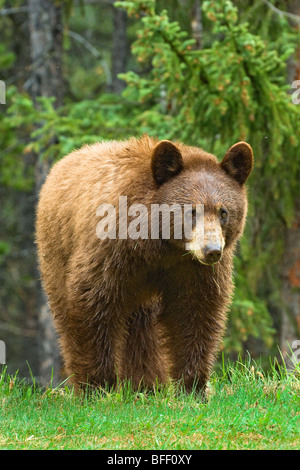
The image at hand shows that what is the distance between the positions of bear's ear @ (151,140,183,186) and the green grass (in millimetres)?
1494

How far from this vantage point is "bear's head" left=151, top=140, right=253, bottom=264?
15.2ft

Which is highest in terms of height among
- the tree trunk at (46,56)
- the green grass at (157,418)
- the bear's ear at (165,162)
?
the tree trunk at (46,56)

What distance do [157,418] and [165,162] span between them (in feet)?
5.57

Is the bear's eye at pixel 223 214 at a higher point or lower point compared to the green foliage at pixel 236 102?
lower

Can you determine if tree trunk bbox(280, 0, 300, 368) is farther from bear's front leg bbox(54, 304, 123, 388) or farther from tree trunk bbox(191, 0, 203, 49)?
bear's front leg bbox(54, 304, 123, 388)

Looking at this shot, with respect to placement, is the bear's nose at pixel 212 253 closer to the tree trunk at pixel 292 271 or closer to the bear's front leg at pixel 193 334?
the bear's front leg at pixel 193 334

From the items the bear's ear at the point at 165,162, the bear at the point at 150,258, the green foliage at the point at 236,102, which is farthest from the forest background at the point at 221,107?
the bear's ear at the point at 165,162

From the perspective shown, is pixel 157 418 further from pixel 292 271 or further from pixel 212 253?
pixel 292 271

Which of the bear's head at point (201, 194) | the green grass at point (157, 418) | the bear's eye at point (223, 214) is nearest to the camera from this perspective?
the green grass at point (157, 418)

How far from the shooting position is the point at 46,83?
1123cm

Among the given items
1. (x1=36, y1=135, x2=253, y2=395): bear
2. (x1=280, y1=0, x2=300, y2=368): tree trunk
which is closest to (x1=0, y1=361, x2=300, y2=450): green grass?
(x1=36, y1=135, x2=253, y2=395): bear

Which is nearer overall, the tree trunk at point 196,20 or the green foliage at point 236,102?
the green foliage at point 236,102

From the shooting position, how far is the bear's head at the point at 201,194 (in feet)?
15.2

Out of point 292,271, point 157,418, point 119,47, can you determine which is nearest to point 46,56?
point 119,47
